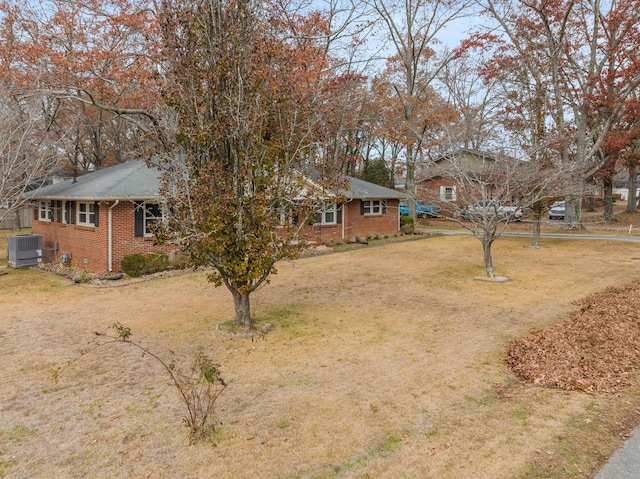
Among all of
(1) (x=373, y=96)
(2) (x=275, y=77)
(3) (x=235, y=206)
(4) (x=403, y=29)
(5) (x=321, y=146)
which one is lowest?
(3) (x=235, y=206)

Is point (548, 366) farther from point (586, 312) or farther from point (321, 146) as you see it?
point (321, 146)

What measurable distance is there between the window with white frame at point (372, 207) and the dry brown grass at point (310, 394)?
12638mm

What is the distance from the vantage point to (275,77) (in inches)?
323

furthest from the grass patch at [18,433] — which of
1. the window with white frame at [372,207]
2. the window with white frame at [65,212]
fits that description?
the window with white frame at [372,207]

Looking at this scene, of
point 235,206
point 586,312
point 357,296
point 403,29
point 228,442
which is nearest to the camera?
point 228,442

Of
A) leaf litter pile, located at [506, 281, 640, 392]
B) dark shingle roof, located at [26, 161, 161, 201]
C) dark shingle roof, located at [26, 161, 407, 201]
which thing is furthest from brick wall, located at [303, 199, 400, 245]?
leaf litter pile, located at [506, 281, 640, 392]

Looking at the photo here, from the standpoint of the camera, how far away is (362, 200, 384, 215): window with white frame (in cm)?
2411

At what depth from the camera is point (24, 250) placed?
614 inches

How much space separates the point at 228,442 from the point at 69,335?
5.34 m

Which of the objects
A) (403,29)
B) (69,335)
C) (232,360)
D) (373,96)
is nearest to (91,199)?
(69,335)

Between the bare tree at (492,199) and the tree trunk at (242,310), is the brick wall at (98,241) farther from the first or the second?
the bare tree at (492,199)

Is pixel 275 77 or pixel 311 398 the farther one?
pixel 275 77

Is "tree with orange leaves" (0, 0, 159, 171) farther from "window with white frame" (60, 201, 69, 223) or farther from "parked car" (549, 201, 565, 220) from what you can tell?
"parked car" (549, 201, 565, 220)

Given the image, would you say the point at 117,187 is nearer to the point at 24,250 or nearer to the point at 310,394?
the point at 24,250
